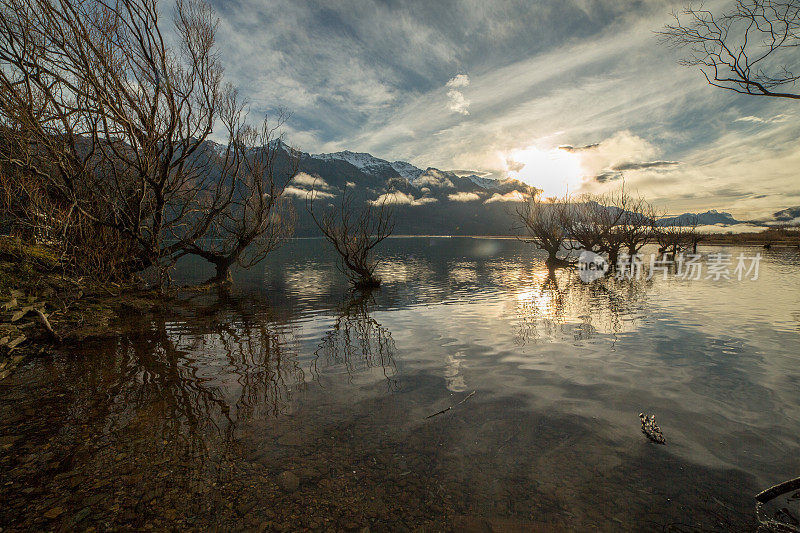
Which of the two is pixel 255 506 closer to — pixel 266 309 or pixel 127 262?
pixel 266 309

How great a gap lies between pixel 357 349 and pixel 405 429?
4.81 metres

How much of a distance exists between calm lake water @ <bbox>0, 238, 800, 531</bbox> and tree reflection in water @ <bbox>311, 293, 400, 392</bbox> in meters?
0.12

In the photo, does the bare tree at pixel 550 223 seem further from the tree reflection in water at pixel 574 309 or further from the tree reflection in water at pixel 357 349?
the tree reflection in water at pixel 357 349

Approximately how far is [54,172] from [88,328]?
754 cm

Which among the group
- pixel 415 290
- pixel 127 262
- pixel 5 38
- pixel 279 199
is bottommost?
pixel 415 290

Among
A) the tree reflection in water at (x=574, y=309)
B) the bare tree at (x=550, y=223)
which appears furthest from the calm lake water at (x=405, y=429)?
the bare tree at (x=550, y=223)

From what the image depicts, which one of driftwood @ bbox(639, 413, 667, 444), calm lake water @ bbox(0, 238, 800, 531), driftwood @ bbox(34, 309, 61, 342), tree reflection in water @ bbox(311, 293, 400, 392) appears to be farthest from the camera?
driftwood @ bbox(34, 309, 61, 342)

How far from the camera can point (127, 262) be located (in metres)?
17.3

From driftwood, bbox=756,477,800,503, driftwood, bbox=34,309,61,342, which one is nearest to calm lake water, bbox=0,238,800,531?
driftwood, bbox=756,477,800,503

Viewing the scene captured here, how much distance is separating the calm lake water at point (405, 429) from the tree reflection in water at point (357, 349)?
0.40ft

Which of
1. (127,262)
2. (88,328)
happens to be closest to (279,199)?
(127,262)

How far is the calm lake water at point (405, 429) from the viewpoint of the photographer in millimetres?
4035

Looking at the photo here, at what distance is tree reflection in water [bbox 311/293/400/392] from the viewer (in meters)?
8.66

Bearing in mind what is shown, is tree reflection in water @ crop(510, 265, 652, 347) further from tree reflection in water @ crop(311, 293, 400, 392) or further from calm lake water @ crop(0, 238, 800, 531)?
tree reflection in water @ crop(311, 293, 400, 392)
